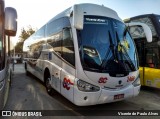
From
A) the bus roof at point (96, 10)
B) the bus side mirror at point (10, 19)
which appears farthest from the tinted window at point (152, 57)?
the bus side mirror at point (10, 19)

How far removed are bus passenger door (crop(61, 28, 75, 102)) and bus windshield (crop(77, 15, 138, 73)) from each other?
0.38 metres

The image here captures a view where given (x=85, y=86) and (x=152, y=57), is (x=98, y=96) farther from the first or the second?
(x=152, y=57)

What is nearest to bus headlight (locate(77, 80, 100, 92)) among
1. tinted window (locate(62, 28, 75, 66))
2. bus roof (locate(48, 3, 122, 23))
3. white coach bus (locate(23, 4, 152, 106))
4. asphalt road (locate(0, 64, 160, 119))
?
white coach bus (locate(23, 4, 152, 106))

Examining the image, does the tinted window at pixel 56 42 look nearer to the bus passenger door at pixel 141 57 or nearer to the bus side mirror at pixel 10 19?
the bus side mirror at pixel 10 19

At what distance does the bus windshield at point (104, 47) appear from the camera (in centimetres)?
509

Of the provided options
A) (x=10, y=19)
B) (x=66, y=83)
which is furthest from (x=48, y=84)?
(x=10, y=19)

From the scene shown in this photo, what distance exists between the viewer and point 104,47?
528 cm

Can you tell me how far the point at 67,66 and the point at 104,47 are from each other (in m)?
1.21

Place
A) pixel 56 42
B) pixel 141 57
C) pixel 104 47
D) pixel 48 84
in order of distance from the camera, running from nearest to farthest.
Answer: pixel 104 47 → pixel 56 42 → pixel 48 84 → pixel 141 57

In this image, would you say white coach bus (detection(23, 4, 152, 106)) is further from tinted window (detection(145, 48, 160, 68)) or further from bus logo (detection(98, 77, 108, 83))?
tinted window (detection(145, 48, 160, 68))

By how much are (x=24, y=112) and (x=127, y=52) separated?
3.52 metres

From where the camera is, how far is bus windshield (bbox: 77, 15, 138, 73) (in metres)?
5.09

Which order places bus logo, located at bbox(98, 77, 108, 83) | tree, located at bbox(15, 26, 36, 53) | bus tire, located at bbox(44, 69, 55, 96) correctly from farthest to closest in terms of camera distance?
tree, located at bbox(15, 26, 36, 53) → bus tire, located at bbox(44, 69, 55, 96) → bus logo, located at bbox(98, 77, 108, 83)

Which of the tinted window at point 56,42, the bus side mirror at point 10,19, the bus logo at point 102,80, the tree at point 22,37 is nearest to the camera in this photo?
the bus side mirror at point 10,19
